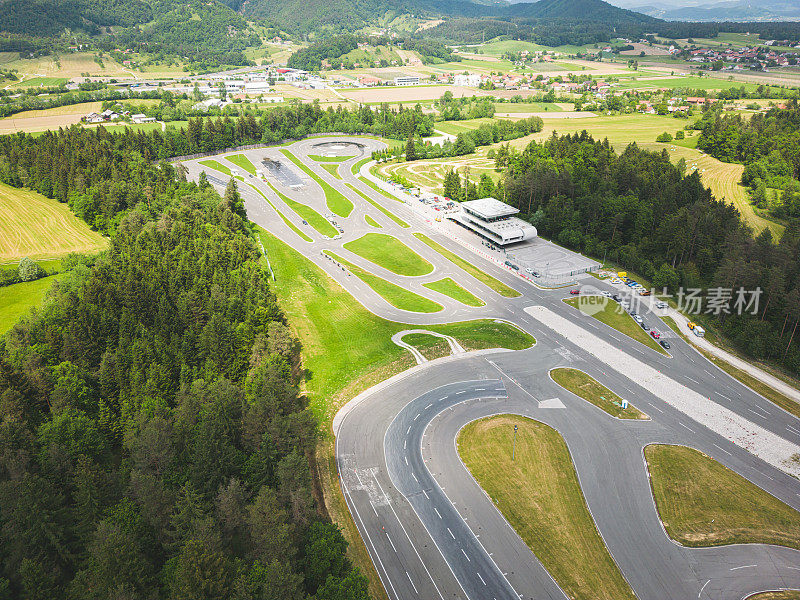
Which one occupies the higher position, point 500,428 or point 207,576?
point 207,576

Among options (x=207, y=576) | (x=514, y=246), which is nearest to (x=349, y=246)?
(x=514, y=246)

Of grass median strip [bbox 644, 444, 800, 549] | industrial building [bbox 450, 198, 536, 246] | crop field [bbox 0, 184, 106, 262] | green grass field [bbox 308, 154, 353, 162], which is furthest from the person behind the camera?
→ green grass field [bbox 308, 154, 353, 162]

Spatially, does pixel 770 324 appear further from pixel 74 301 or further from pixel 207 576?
pixel 74 301

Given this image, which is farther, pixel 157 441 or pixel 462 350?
pixel 462 350

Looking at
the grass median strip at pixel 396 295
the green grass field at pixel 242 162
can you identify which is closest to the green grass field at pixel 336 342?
the grass median strip at pixel 396 295

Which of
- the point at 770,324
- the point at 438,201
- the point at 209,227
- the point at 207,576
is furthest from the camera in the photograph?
the point at 438,201

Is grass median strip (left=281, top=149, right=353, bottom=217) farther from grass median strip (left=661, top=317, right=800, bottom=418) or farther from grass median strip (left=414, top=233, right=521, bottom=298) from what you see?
grass median strip (left=661, top=317, right=800, bottom=418)

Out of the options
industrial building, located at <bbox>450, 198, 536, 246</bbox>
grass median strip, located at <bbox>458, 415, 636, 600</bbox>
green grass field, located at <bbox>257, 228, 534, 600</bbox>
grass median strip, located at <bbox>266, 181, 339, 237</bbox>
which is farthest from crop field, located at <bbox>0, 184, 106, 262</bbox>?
grass median strip, located at <bbox>458, 415, 636, 600</bbox>
